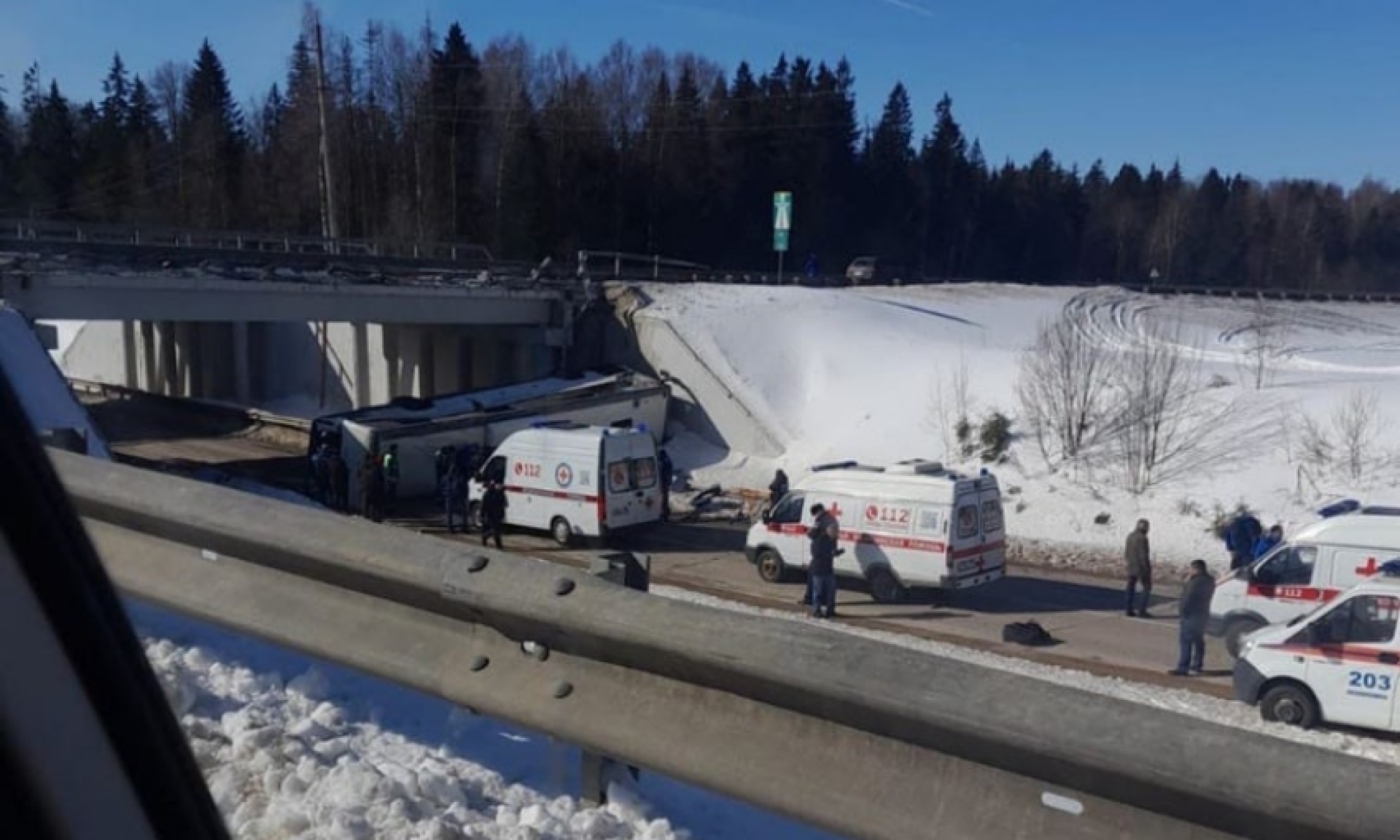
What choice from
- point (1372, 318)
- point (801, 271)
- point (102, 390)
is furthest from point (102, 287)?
point (1372, 318)

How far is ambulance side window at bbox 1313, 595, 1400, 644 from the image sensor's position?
41.5 ft

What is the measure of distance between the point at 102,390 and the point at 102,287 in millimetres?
25232

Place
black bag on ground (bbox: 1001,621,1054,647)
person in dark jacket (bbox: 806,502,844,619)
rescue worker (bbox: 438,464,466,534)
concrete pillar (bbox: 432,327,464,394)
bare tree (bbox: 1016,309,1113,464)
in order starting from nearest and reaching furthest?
black bag on ground (bbox: 1001,621,1054,647)
person in dark jacket (bbox: 806,502,844,619)
rescue worker (bbox: 438,464,466,534)
bare tree (bbox: 1016,309,1113,464)
concrete pillar (bbox: 432,327,464,394)

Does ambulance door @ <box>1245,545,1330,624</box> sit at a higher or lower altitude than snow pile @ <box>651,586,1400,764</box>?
higher

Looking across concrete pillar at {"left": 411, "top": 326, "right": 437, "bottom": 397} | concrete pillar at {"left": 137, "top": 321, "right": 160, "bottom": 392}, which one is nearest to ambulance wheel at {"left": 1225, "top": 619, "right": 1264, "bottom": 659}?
concrete pillar at {"left": 411, "top": 326, "right": 437, "bottom": 397}

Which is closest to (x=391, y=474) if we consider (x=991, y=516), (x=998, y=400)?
(x=991, y=516)

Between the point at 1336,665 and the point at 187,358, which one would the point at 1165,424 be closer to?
the point at 1336,665

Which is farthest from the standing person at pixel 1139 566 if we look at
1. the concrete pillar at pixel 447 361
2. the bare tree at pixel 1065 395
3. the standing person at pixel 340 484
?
the concrete pillar at pixel 447 361

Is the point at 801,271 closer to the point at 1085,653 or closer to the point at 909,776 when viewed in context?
the point at 1085,653

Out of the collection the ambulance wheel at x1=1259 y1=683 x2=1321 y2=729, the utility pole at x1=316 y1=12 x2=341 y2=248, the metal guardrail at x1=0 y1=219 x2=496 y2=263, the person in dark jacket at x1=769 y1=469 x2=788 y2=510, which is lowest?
the person in dark jacket at x1=769 y1=469 x2=788 y2=510

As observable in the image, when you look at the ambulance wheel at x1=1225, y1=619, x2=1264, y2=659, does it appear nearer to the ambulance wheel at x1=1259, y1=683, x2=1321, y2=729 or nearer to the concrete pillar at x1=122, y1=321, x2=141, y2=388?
the ambulance wheel at x1=1259, y1=683, x2=1321, y2=729

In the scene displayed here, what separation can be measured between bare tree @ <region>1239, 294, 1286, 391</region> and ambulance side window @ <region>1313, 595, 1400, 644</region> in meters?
22.1

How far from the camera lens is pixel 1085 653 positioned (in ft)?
54.4

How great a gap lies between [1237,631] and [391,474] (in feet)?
61.8
